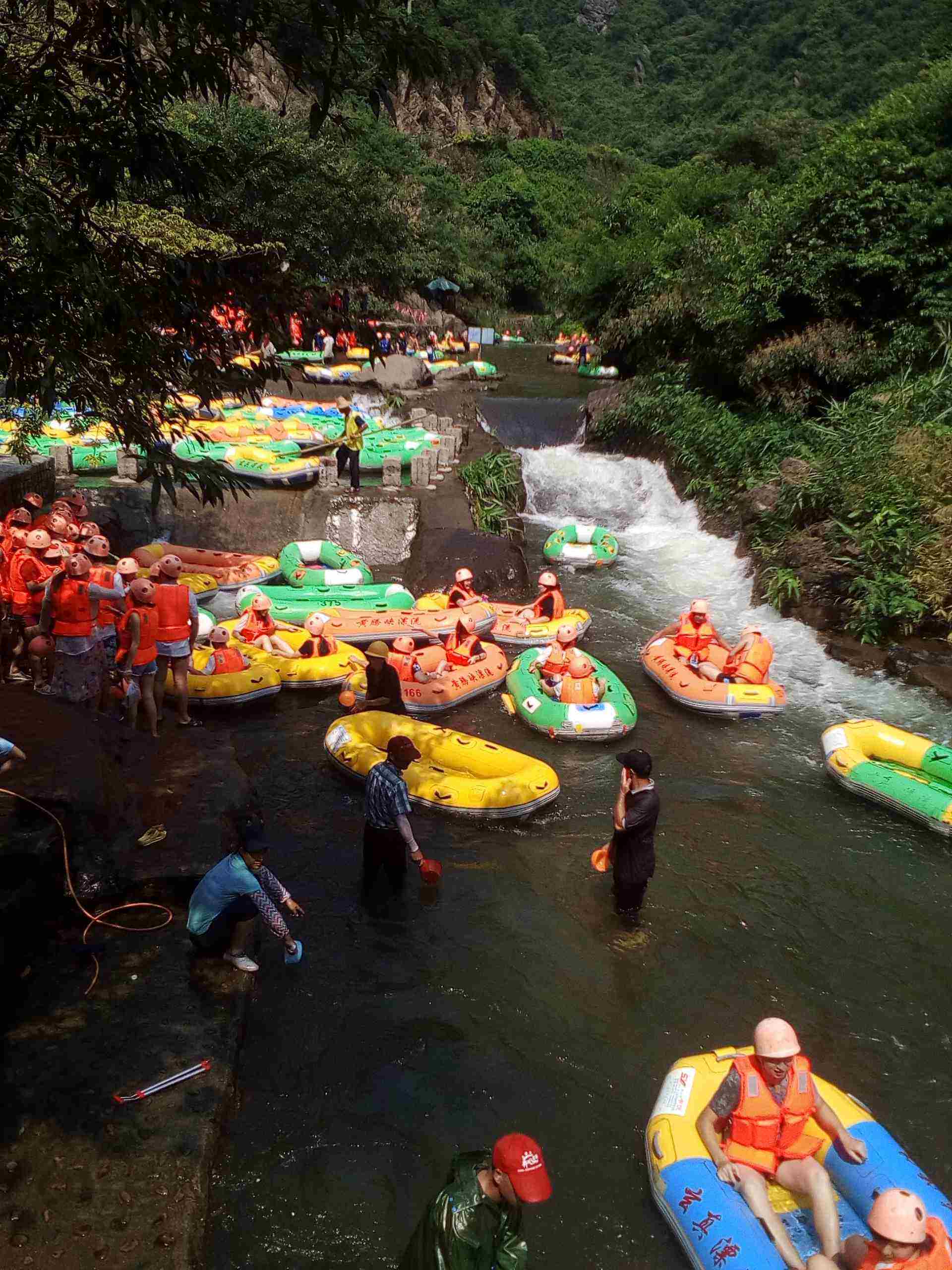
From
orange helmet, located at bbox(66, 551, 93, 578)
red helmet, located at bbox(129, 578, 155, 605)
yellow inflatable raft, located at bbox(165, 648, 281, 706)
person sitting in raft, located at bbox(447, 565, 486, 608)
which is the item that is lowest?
yellow inflatable raft, located at bbox(165, 648, 281, 706)

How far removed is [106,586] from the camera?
26.5ft

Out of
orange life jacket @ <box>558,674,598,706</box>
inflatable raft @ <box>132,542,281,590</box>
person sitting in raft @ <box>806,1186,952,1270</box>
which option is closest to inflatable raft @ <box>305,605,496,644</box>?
inflatable raft @ <box>132,542,281,590</box>

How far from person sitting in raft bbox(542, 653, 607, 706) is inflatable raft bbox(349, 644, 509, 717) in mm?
691

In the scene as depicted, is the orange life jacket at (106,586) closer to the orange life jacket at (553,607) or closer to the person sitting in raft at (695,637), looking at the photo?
the orange life jacket at (553,607)

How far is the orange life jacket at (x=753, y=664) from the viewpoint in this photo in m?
9.76

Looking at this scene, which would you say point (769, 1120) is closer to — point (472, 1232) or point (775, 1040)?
point (775, 1040)

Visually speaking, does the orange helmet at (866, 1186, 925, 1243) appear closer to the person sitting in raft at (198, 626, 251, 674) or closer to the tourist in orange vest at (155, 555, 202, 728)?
the tourist in orange vest at (155, 555, 202, 728)

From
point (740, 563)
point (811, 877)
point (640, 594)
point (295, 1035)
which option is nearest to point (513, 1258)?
point (295, 1035)

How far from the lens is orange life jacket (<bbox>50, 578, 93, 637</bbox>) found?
718cm

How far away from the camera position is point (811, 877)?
709cm

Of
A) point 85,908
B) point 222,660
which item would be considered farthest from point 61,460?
point 85,908

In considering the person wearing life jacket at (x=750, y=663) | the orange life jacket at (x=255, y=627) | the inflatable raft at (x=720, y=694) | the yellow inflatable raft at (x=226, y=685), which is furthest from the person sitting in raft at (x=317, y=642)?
the person wearing life jacket at (x=750, y=663)

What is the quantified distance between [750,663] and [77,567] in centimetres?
675

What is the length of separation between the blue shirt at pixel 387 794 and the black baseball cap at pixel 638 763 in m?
1.44
